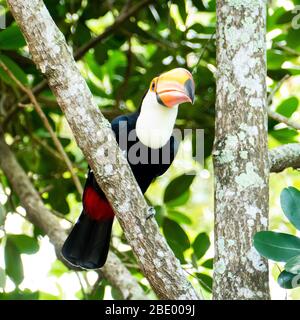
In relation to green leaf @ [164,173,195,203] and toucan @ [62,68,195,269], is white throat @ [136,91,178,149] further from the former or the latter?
green leaf @ [164,173,195,203]

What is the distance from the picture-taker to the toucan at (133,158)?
3.02 meters

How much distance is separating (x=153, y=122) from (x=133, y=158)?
7.6 inches

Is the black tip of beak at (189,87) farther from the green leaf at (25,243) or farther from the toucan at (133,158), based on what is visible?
the green leaf at (25,243)

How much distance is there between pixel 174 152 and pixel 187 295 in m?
1.17

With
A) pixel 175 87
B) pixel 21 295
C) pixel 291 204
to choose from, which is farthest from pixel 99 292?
pixel 291 204

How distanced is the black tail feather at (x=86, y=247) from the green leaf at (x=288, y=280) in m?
1.06

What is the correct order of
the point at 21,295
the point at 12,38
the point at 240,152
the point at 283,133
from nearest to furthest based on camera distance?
the point at 240,152 → the point at 12,38 → the point at 21,295 → the point at 283,133

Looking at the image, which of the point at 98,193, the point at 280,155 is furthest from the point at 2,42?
the point at 280,155

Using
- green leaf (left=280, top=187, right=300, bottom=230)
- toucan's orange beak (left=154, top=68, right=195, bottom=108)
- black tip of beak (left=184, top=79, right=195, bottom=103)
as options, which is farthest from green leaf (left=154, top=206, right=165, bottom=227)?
green leaf (left=280, top=187, right=300, bottom=230)

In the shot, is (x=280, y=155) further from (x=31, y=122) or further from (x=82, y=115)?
(x=31, y=122)

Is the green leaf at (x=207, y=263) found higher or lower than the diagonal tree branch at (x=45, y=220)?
lower

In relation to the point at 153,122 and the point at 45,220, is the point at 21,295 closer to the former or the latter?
the point at 45,220

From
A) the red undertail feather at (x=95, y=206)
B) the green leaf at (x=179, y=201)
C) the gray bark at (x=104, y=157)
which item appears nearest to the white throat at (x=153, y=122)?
the red undertail feather at (x=95, y=206)

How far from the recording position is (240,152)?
2.28m
